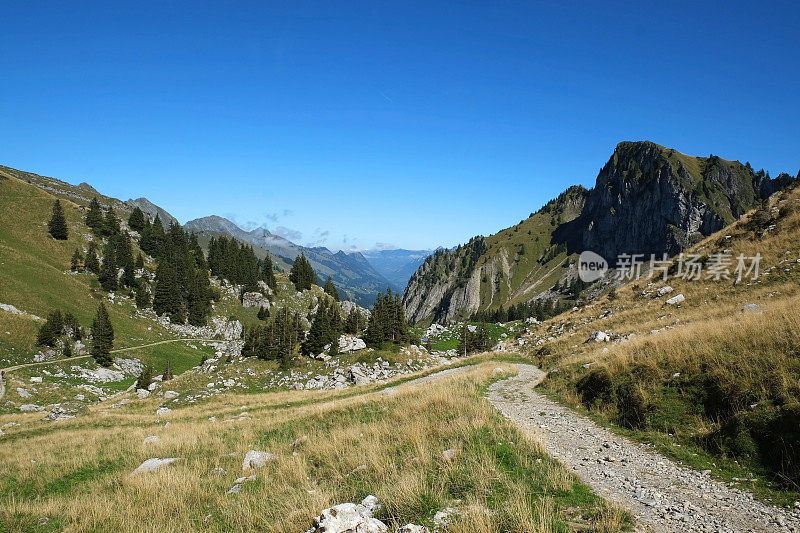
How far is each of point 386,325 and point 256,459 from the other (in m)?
48.7

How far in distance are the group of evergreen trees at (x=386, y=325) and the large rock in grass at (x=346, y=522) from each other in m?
50.6

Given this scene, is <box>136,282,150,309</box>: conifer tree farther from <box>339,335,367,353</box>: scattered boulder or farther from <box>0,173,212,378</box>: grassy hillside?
<box>339,335,367,353</box>: scattered boulder

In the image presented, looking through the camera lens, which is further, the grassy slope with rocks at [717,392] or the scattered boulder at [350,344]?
the scattered boulder at [350,344]

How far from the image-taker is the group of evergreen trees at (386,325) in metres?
56.1

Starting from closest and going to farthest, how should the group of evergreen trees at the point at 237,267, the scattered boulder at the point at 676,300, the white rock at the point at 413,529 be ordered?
the white rock at the point at 413,529 < the scattered boulder at the point at 676,300 < the group of evergreen trees at the point at 237,267

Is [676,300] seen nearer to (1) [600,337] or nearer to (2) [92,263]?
(1) [600,337]

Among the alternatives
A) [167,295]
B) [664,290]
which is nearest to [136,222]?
[167,295]

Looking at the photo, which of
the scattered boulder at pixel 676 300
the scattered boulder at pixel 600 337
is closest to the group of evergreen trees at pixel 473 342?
the scattered boulder at pixel 600 337

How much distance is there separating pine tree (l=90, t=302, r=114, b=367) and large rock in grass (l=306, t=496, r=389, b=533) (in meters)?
64.5

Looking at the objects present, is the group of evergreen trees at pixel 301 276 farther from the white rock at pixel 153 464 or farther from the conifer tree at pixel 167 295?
the white rock at pixel 153 464

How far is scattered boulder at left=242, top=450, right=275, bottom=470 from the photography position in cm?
1069

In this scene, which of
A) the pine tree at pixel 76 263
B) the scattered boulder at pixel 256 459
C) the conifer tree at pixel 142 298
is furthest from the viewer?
the conifer tree at pixel 142 298

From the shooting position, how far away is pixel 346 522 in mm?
5348

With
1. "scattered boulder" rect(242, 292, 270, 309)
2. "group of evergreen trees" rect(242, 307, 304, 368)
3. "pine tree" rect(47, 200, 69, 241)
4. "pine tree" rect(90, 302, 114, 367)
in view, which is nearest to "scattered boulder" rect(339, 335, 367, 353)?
"group of evergreen trees" rect(242, 307, 304, 368)
